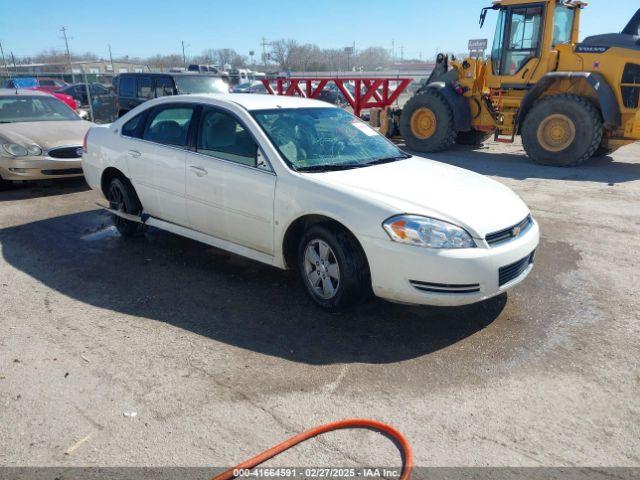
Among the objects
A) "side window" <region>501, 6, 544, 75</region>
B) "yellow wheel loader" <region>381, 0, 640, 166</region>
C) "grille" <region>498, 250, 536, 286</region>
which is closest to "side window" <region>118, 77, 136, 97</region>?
"yellow wheel loader" <region>381, 0, 640, 166</region>

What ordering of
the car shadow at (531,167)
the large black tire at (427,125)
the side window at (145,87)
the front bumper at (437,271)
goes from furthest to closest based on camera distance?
the side window at (145,87), the large black tire at (427,125), the car shadow at (531,167), the front bumper at (437,271)

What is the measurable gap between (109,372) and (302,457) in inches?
57.1

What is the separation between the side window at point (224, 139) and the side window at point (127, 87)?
9334mm

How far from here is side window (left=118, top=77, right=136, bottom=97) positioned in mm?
12922

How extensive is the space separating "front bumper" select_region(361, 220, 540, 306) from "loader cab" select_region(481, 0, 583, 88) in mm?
8716

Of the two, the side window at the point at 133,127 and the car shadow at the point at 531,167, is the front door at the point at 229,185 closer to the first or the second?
the side window at the point at 133,127

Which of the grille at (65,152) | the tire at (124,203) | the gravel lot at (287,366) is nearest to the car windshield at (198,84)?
the grille at (65,152)

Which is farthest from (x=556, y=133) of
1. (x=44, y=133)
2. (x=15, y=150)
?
(x=15, y=150)

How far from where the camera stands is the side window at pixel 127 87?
42.4 feet

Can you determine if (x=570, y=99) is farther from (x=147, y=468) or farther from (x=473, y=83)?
(x=147, y=468)

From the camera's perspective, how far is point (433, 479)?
7.86 feet

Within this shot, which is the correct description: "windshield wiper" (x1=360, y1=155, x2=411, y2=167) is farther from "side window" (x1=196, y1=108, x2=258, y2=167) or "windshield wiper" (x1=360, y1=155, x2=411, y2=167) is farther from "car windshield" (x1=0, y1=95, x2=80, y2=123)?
"car windshield" (x1=0, y1=95, x2=80, y2=123)

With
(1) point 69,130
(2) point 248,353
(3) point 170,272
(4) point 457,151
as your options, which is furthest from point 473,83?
(2) point 248,353

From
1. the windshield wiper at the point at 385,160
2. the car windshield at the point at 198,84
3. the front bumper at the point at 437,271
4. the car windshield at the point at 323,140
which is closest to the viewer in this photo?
the front bumper at the point at 437,271
